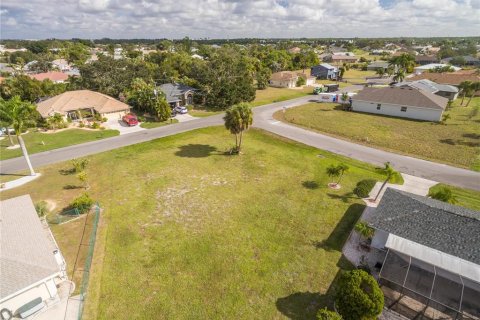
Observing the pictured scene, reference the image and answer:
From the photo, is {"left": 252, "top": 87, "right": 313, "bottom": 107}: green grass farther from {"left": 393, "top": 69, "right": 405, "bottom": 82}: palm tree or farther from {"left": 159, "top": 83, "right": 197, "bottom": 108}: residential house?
{"left": 393, "top": 69, "right": 405, "bottom": 82}: palm tree

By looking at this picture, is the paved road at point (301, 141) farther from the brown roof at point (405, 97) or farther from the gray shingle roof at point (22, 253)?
the brown roof at point (405, 97)

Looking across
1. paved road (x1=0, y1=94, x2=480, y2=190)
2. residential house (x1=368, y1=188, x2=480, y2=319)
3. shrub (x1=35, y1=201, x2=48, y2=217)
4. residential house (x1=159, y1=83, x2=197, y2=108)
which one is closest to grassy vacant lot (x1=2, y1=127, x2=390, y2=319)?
Result: shrub (x1=35, y1=201, x2=48, y2=217)

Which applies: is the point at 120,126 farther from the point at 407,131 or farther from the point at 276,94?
the point at 407,131

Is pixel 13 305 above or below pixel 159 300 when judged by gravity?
above

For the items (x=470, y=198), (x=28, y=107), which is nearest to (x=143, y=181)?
(x=28, y=107)

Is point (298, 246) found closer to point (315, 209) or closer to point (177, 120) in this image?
point (315, 209)
